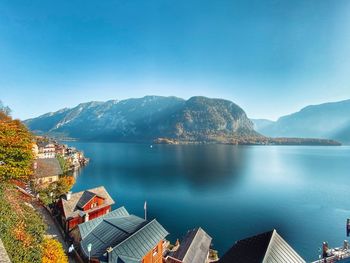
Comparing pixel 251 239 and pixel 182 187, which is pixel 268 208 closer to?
pixel 182 187

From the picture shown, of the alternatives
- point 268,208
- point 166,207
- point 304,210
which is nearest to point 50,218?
point 166,207

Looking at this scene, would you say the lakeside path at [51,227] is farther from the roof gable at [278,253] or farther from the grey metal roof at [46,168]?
the roof gable at [278,253]

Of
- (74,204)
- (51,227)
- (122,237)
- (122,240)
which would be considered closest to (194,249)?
(122,237)

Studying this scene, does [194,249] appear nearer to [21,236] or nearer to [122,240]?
[122,240]

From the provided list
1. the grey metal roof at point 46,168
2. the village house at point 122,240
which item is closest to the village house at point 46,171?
the grey metal roof at point 46,168

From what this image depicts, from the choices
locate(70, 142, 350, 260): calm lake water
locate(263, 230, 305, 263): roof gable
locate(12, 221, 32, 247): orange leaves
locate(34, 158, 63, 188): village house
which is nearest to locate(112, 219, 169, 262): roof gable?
locate(12, 221, 32, 247): orange leaves

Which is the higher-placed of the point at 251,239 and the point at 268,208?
the point at 251,239
